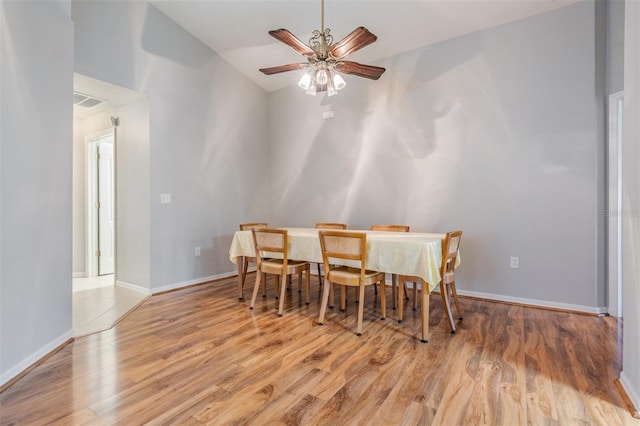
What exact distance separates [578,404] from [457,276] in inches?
82.1

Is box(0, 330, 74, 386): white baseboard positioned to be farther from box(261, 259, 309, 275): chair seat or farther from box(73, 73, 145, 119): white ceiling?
box(73, 73, 145, 119): white ceiling

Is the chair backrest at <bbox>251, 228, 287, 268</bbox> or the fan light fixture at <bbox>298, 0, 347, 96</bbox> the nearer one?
the fan light fixture at <bbox>298, 0, 347, 96</bbox>

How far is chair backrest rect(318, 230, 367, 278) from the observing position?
2531mm

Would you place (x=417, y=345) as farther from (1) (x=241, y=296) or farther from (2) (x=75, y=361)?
(2) (x=75, y=361)

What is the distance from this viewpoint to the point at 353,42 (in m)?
2.55

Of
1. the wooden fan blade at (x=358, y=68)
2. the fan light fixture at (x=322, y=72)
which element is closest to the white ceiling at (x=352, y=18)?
the fan light fixture at (x=322, y=72)

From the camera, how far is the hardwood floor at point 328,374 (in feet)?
5.01

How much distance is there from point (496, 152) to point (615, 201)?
1.10 meters

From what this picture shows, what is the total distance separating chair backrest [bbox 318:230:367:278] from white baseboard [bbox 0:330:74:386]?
2.01 meters

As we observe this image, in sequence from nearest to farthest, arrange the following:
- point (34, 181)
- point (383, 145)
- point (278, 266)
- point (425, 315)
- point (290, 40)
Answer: point (34, 181) < point (425, 315) < point (290, 40) < point (278, 266) < point (383, 145)

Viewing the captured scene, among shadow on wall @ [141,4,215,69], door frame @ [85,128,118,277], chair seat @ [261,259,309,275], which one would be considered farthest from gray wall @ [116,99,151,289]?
chair seat @ [261,259,309,275]

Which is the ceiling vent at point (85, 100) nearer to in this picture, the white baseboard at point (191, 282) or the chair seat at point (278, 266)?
the white baseboard at point (191, 282)

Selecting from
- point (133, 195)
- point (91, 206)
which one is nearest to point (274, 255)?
point (133, 195)

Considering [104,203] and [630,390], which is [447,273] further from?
[104,203]
